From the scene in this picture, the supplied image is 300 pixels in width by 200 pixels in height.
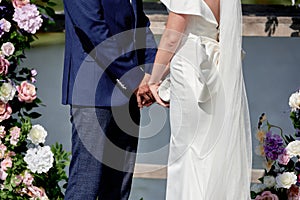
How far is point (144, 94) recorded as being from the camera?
2.99 metres

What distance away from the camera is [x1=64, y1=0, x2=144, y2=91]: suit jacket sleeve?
285 centimetres

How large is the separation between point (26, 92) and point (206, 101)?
34.9 inches

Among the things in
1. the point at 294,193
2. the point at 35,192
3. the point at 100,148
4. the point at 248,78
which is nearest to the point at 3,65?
the point at 35,192

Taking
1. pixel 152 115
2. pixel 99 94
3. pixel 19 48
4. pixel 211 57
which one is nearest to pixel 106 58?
pixel 99 94

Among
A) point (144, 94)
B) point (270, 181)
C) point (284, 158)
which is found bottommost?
point (270, 181)

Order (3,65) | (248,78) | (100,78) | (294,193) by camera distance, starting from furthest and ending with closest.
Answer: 1. (248,78)
2. (294,193)
3. (3,65)
4. (100,78)

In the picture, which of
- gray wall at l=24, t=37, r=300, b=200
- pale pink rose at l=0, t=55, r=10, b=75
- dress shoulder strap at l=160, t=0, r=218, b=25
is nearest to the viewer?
dress shoulder strap at l=160, t=0, r=218, b=25

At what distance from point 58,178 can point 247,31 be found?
1.14m

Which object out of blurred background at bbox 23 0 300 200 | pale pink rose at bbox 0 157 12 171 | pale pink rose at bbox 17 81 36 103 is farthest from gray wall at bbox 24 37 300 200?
pale pink rose at bbox 0 157 12 171

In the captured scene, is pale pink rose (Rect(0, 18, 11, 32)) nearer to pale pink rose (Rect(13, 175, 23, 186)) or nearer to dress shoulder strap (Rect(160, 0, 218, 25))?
pale pink rose (Rect(13, 175, 23, 186))

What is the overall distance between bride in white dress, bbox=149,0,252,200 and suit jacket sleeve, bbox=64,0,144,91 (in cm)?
9

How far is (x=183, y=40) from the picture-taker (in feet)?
9.59

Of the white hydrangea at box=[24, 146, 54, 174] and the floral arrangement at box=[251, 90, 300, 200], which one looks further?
the floral arrangement at box=[251, 90, 300, 200]

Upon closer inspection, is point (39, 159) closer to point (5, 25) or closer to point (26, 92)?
point (26, 92)
